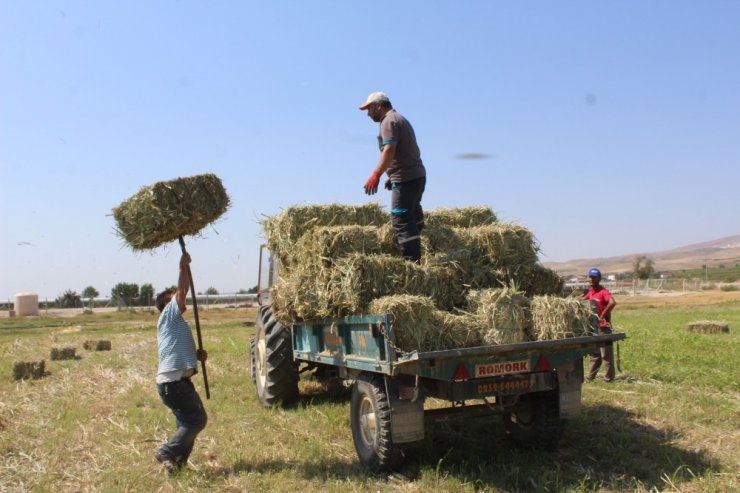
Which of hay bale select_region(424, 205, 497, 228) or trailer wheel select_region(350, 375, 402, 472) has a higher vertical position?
hay bale select_region(424, 205, 497, 228)

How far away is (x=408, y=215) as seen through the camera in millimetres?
6898

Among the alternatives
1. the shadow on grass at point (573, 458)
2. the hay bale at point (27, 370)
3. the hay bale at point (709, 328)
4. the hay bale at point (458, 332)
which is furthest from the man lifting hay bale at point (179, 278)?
the hay bale at point (709, 328)

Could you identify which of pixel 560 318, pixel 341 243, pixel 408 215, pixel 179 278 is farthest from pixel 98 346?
pixel 560 318

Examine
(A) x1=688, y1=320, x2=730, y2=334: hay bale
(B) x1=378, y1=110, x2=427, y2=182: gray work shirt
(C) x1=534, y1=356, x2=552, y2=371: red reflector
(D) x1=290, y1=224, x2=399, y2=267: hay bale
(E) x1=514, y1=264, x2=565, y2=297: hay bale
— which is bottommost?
(A) x1=688, y1=320, x2=730, y2=334: hay bale

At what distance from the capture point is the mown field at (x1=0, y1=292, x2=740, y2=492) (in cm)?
579

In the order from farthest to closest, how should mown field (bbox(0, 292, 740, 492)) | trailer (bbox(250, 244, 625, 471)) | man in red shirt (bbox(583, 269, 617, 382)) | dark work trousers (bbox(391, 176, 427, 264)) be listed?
1. man in red shirt (bbox(583, 269, 617, 382))
2. dark work trousers (bbox(391, 176, 427, 264))
3. mown field (bbox(0, 292, 740, 492))
4. trailer (bbox(250, 244, 625, 471))

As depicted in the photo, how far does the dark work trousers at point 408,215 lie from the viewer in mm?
6746

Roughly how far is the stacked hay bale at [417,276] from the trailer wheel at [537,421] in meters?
0.89

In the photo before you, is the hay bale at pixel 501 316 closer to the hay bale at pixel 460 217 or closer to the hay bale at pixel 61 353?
the hay bale at pixel 460 217

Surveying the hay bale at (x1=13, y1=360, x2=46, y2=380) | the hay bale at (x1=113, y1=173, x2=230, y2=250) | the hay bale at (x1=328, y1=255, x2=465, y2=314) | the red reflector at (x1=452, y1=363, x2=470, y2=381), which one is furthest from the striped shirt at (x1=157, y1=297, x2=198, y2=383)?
the hay bale at (x1=13, y1=360, x2=46, y2=380)

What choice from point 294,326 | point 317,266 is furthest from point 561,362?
point 294,326

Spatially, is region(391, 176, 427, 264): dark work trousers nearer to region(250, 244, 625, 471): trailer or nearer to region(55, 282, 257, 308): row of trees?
region(250, 244, 625, 471): trailer

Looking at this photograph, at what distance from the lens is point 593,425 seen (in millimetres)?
7480

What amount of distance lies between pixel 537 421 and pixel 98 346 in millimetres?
14052
